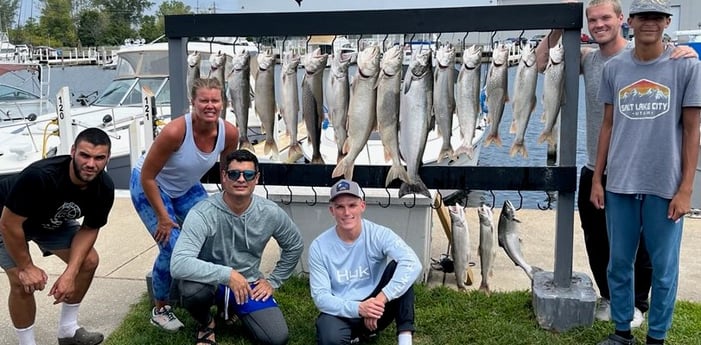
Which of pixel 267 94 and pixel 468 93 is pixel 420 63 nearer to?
pixel 468 93

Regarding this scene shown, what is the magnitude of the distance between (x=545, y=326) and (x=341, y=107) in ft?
6.20

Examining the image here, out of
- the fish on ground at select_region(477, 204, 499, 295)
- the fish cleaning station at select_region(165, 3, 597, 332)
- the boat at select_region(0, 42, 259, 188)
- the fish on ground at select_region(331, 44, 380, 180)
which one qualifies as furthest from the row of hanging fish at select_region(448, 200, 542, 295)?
the boat at select_region(0, 42, 259, 188)

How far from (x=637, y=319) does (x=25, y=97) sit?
34.9ft

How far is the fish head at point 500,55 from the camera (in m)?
3.49

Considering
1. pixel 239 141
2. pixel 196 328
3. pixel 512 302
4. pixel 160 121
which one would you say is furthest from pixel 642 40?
pixel 160 121

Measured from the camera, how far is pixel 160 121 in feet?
29.9

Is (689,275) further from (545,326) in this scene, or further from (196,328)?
(196,328)

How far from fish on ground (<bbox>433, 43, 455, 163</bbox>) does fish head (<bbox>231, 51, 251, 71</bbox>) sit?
1.08 meters

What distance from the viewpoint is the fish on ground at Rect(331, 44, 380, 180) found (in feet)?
11.3

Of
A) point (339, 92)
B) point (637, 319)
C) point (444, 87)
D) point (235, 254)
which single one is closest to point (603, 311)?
point (637, 319)

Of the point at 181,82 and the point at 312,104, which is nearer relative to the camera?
the point at 312,104

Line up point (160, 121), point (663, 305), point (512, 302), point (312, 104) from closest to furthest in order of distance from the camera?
point (663, 305) < point (312, 104) < point (512, 302) < point (160, 121)

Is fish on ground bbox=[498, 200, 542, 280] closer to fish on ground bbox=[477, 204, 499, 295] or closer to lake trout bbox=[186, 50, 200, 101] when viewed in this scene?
fish on ground bbox=[477, 204, 499, 295]

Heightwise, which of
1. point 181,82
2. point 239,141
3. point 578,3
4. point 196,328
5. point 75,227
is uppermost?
point 578,3
